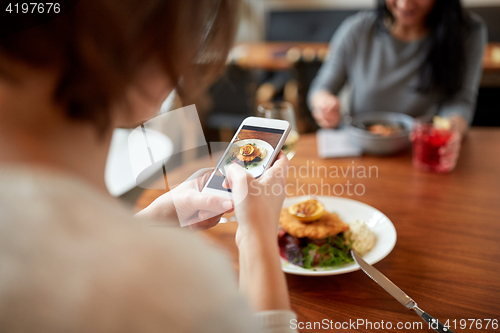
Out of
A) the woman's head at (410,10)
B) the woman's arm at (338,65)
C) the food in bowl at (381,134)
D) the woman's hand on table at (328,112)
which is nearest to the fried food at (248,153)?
the food in bowl at (381,134)

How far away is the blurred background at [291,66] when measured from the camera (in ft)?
7.86

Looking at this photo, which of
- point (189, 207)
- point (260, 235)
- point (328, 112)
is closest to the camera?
point (260, 235)

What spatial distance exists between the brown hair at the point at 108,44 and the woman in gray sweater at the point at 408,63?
1.08 meters

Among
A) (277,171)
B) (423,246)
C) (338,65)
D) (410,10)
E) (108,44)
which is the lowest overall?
(423,246)

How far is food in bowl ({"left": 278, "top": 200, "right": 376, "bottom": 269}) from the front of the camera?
2.48 ft

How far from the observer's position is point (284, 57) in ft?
10.5

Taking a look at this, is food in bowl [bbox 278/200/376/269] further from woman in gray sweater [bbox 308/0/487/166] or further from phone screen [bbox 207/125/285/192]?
woman in gray sweater [bbox 308/0/487/166]

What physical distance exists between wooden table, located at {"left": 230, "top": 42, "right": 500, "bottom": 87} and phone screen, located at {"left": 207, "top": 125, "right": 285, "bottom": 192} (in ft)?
6.16

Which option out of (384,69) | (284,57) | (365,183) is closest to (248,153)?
(365,183)

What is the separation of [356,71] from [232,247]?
132 centimetres

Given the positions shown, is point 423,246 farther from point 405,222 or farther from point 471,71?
point 471,71

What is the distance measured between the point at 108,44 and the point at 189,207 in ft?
1.11

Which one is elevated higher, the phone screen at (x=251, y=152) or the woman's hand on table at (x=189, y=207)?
the phone screen at (x=251, y=152)

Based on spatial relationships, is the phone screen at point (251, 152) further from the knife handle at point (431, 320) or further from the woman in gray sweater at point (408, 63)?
the woman in gray sweater at point (408, 63)
